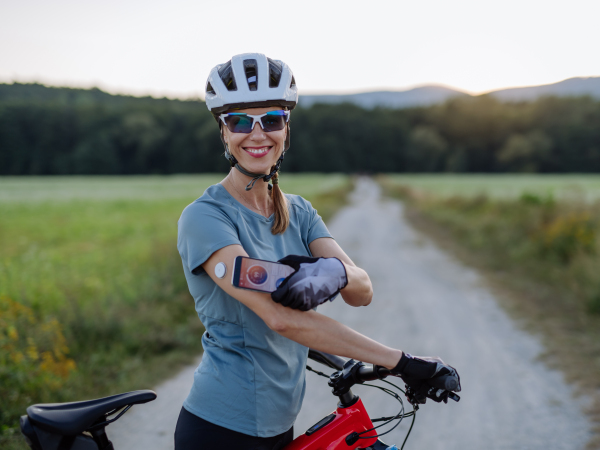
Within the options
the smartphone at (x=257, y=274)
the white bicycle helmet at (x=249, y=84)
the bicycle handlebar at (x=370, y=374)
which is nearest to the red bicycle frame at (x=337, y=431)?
the bicycle handlebar at (x=370, y=374)

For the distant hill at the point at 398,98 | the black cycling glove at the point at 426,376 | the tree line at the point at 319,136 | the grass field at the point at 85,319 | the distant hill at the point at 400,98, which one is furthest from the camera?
the distant hill at the point at 398,98

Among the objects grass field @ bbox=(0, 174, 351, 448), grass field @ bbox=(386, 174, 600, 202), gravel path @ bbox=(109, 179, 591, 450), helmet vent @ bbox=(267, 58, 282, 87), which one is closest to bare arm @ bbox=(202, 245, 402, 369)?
helmet vent @ bbox=(267, 58, 282, 87)

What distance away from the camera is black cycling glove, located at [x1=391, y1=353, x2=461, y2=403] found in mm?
1465

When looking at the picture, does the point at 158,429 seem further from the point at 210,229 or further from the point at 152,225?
the point at 152,225

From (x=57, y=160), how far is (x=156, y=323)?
29.4ft

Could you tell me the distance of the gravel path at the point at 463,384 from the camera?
11.2 feet

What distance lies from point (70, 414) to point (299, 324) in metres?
0.79

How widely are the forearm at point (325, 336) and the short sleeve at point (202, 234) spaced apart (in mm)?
299

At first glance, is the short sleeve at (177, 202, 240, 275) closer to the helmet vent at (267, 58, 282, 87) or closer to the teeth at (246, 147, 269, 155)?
the teeth at (246, 147, 269, 155)

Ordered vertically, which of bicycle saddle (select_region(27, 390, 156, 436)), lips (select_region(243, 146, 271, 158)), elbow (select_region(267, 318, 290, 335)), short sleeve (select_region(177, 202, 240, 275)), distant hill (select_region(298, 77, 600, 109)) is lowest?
bicycle saddle (select_region(27, 390, 156, 436))

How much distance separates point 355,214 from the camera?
20.0m

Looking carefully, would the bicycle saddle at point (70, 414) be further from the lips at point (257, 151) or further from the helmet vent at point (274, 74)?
the helmet vent at point (274, 74)

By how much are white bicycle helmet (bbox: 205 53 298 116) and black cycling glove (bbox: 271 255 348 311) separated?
0.66 metres

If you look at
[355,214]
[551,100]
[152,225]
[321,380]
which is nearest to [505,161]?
[551,100]
